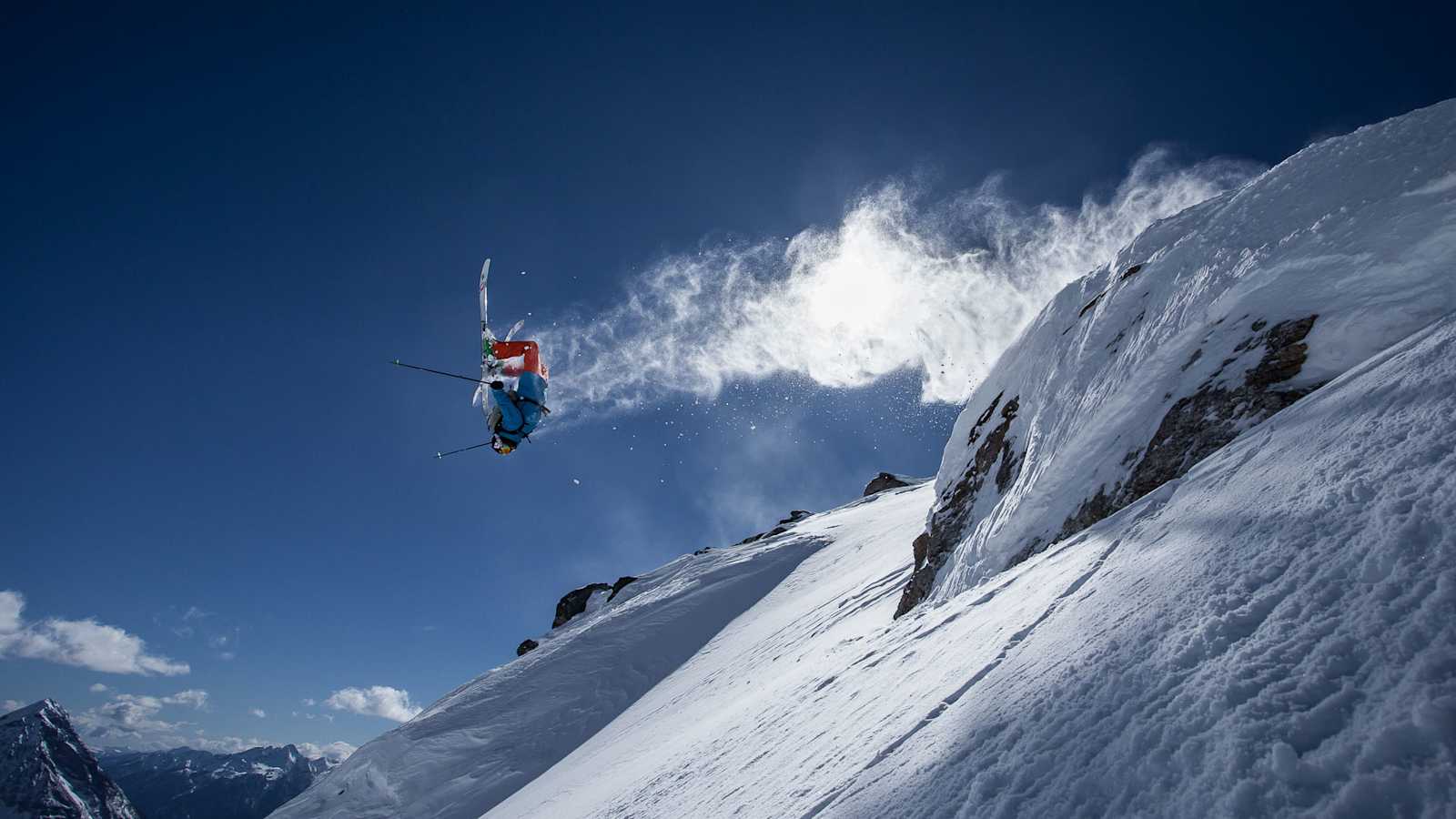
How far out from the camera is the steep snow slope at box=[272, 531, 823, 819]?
15875 millimetres

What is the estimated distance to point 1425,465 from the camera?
2.53m

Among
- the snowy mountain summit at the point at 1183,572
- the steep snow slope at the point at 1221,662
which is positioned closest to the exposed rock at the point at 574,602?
the snowy mountain summit at the point at 1183,572

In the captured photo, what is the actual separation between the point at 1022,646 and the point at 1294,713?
6.16 ft

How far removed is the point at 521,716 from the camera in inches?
707

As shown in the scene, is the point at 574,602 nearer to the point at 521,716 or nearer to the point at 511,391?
the point at 521,716

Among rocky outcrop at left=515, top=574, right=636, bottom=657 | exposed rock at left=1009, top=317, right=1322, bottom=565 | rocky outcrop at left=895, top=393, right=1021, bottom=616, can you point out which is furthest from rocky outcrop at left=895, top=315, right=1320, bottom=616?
rocky outcrop at left=515, top=574, right=636, bottom=657

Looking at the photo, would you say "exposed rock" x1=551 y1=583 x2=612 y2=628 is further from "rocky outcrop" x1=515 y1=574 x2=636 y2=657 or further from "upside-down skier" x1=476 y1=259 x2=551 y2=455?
"upside-down skier" x1=476 y1=259 x2=551 y2=455

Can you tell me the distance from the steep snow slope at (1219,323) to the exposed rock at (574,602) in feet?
92.9

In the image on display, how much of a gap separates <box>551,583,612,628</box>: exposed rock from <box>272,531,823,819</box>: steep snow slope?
9980 mm

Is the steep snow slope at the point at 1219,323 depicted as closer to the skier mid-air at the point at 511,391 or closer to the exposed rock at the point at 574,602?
the skier mid-air at the point at 511,391

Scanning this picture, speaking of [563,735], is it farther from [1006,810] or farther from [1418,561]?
[1418,561]

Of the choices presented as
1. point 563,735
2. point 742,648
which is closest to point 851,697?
point 742,648

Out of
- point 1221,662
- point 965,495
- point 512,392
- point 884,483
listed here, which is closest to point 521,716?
point 512,392

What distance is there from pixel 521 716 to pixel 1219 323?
18.8 m
